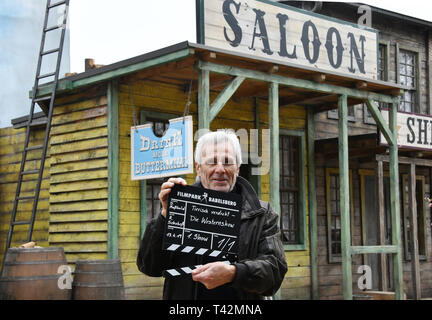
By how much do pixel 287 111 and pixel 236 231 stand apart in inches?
345

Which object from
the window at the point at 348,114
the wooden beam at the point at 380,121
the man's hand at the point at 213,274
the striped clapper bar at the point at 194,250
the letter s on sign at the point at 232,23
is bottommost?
the man's hand at the point at 213,274

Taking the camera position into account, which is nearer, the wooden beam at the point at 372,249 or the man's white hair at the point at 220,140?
the man's white hair at the point at 220,140

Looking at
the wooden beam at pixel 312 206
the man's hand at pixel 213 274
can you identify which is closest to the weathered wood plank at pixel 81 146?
the wooden beam at pixel 312 206

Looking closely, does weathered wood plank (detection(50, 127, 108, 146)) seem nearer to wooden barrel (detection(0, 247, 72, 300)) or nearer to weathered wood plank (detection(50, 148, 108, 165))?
weathered wood plank (detection(50, 148, 108, 165))

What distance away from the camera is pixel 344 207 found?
32.7 ft

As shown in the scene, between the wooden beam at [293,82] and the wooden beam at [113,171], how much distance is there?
5.43 ft

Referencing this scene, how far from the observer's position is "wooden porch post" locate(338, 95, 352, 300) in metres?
9.74

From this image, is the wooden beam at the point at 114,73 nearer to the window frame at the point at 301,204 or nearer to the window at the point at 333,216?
the window frame at the point at 301,204

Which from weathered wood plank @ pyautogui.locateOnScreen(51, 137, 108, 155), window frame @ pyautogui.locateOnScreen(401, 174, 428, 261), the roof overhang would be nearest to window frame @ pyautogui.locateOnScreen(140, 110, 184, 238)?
the roof overhang

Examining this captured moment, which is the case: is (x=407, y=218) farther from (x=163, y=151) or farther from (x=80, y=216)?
(x=163, y=151)

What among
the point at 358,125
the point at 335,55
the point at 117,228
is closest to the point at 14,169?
the point at 117,228

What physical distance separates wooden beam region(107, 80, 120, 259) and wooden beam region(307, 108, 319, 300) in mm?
3997

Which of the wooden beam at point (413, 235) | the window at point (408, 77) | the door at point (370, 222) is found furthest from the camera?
the window at point (408, 77)

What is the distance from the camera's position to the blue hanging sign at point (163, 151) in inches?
311
